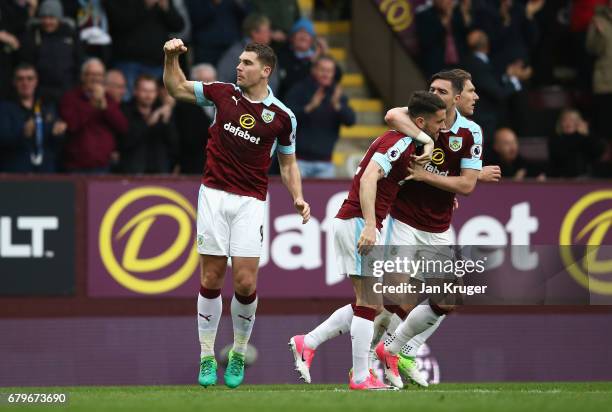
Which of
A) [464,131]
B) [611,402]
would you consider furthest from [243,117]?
[611,402]

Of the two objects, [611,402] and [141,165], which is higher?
[141,165]

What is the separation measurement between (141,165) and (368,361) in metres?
4.74

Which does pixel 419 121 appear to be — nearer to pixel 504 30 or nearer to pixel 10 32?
pixel 10 32

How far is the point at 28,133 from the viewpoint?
15344 millimetres

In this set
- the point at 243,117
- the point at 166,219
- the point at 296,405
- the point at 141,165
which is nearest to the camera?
the point at 296,405

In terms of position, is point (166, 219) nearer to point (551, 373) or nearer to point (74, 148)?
point (74, 148)

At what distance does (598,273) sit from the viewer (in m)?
15.0

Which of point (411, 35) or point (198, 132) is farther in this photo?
point (411, 35)

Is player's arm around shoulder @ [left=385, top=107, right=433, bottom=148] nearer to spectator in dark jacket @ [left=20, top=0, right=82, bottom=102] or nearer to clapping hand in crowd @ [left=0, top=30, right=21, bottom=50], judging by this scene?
spectator in dark jacket @ [left=20, top=0, right=82, bottom=102]

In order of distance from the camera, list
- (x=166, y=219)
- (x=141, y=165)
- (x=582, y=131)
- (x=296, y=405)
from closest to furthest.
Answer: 1. (x=296, y=405)
2. (x=166, y=219)
3. (x=141, y=165)
4. (x=582, y=131)

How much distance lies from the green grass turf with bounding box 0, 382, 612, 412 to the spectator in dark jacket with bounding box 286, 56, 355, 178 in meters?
4.79

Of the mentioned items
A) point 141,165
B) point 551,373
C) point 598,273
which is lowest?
point 551,373

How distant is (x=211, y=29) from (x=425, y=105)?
6428 millimetres
